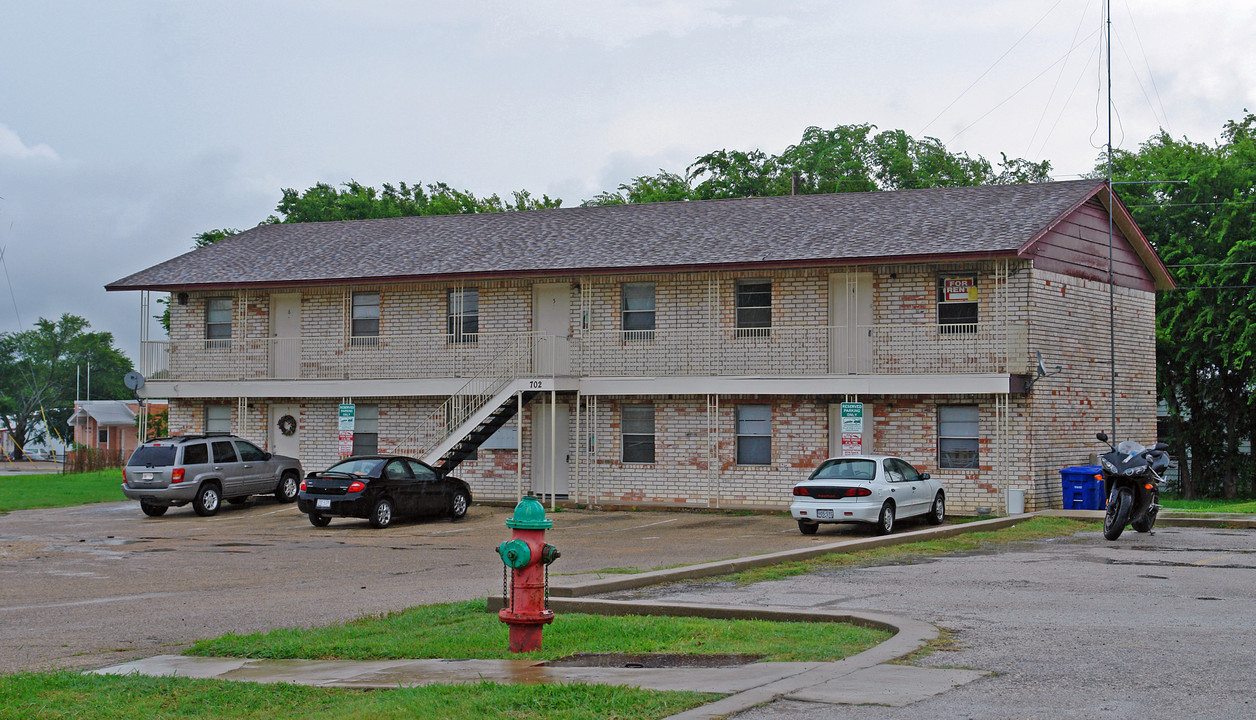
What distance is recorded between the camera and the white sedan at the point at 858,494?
70.6 ft

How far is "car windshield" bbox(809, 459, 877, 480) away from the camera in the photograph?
869 inches

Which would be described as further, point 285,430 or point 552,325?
point 285,430

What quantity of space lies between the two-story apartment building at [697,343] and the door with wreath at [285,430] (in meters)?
0.07

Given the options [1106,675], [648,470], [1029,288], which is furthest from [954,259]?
[1106,675]

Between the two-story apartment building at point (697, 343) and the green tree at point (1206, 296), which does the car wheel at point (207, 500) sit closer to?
the two-story apartment building at point (697, 343)

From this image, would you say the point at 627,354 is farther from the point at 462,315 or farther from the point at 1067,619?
the point at 1067,619

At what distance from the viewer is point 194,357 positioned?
3462 cm

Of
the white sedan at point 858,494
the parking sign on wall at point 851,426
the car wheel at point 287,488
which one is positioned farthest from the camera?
the car wheel at point 287,488

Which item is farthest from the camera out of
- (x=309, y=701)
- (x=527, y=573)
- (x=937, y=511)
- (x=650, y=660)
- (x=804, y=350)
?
(x=804, y=350)

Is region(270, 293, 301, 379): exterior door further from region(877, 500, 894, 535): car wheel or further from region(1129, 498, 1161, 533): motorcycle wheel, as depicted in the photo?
region(1129, 498, 1161, 533): motorcycle wheel

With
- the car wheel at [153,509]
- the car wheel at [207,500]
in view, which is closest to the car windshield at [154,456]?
the car wheel at [207,500]

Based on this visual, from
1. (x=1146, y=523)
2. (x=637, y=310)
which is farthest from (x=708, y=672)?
(x=637, y=310)

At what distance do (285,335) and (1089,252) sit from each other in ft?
65.7

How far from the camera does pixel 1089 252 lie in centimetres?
2967
